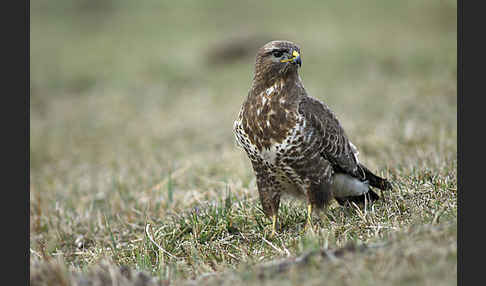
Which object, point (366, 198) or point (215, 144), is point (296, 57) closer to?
point (366, 198)

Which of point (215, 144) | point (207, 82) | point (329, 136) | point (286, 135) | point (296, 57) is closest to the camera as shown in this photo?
point (286, 135)

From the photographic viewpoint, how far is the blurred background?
7035 millimetres

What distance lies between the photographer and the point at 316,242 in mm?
3053

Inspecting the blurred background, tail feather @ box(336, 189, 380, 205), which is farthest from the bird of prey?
the blurred background

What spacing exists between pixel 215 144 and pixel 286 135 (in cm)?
429

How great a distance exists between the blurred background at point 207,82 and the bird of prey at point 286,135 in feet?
4.95

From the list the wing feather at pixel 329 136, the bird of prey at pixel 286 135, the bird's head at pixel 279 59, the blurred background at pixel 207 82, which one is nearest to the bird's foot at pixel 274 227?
the bird of prey at pixel 286 135

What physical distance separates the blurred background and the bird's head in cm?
191

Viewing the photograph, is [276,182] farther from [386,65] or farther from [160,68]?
[160,68]

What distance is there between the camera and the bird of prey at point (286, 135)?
3.75 m

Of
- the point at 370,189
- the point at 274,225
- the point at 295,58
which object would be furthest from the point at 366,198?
the point at 295,58

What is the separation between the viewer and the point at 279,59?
3883mm

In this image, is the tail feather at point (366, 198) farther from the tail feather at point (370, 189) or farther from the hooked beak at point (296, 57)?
the hooked beak at point (296, 57)

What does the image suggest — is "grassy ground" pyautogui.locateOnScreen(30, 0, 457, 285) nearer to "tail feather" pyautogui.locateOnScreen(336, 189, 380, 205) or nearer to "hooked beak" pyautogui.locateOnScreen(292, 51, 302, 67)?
"tail feather" pyautogui.locateOnScreen(336, 189, 380, 205)
